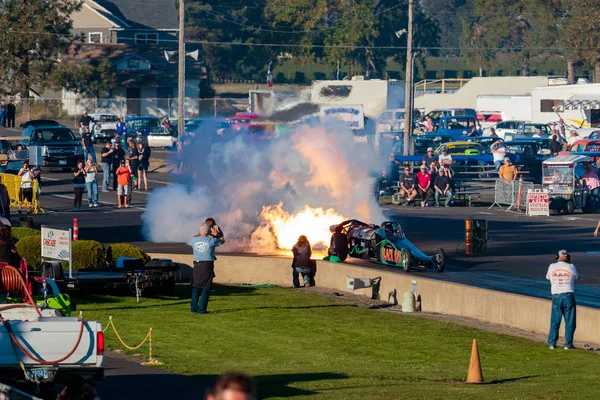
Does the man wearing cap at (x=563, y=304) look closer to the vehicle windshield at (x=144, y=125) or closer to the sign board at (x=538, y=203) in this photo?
the sign board at (x=538, y=203)

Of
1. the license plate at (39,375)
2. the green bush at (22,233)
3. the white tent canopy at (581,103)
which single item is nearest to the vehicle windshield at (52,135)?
the green bush at (22,233)

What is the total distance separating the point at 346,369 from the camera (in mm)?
16609

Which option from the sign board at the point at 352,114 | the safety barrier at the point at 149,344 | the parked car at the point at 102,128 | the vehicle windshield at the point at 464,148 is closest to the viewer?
the safety barrier at the point at 149,344

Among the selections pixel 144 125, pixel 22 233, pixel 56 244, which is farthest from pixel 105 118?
pixel 56 244

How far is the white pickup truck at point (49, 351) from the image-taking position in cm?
1223

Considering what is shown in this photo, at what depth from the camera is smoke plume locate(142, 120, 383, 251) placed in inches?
1238

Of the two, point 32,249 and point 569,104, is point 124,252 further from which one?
point 569,104

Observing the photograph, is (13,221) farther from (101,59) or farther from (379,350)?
(101,59)

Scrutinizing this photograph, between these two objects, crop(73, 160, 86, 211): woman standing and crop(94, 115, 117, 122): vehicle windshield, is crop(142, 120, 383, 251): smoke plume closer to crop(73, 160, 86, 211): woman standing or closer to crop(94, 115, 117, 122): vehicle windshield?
crop(73, 160, 86, 211): woman standing

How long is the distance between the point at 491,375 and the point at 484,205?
28.5m

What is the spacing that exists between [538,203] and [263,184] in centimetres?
1264

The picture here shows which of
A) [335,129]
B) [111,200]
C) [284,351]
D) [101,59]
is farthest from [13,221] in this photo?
[101,59]

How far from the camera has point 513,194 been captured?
42.4 metres

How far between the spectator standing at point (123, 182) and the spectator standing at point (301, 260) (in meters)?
15.5
